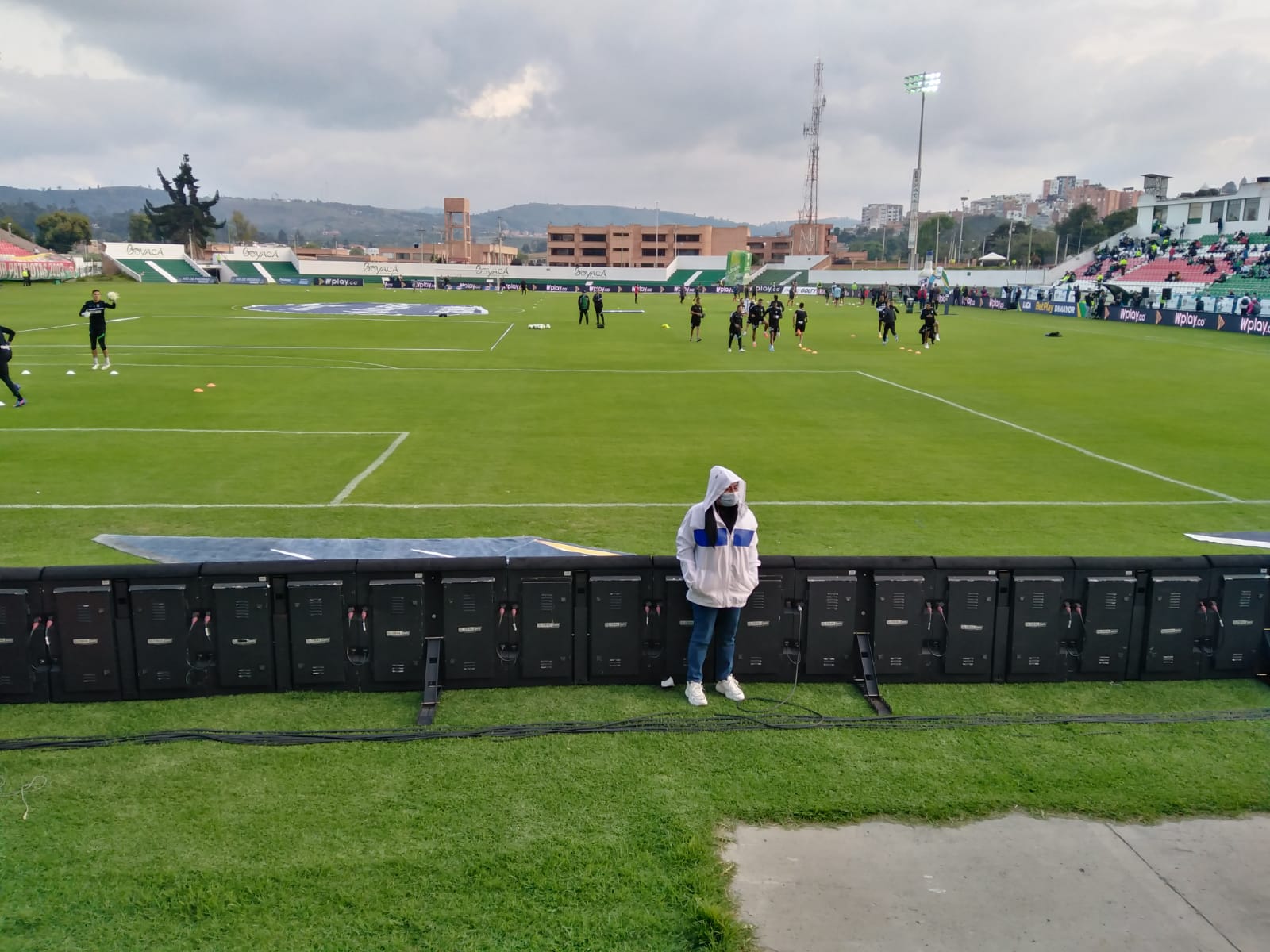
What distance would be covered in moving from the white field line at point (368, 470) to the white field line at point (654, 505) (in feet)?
1.37

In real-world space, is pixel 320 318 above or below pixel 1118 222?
below

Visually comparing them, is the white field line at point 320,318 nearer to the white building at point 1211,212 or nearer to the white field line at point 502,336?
the white field line at point 502,336

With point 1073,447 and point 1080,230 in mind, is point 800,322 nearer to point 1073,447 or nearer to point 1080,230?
point 1073,447

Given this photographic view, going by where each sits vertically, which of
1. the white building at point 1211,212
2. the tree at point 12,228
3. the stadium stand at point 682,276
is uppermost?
the tree at point 12,228

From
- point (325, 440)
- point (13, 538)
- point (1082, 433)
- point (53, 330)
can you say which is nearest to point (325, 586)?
point (13, 538)

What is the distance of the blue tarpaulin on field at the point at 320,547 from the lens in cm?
1028

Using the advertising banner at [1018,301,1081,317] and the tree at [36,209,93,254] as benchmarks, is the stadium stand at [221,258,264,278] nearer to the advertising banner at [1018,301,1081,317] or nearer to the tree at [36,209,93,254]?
the tree at [36,209,93,254]

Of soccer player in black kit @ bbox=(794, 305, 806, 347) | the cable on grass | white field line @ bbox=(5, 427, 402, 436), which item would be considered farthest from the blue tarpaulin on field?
soccer player in black kit @ bbox=(794, 305, 806, 347)

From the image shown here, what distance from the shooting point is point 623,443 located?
1767cm

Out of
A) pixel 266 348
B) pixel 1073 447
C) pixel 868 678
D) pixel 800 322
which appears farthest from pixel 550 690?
pixel 800 322

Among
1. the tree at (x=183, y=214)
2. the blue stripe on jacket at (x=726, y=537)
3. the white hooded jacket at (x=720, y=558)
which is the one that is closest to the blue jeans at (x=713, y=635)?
the white hooded jacket at (x=720, y=558)

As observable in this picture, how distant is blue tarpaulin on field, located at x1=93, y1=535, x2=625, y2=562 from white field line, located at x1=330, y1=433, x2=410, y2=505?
218cm

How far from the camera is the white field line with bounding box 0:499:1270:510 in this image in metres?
12.5

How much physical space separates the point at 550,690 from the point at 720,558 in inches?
68.6
